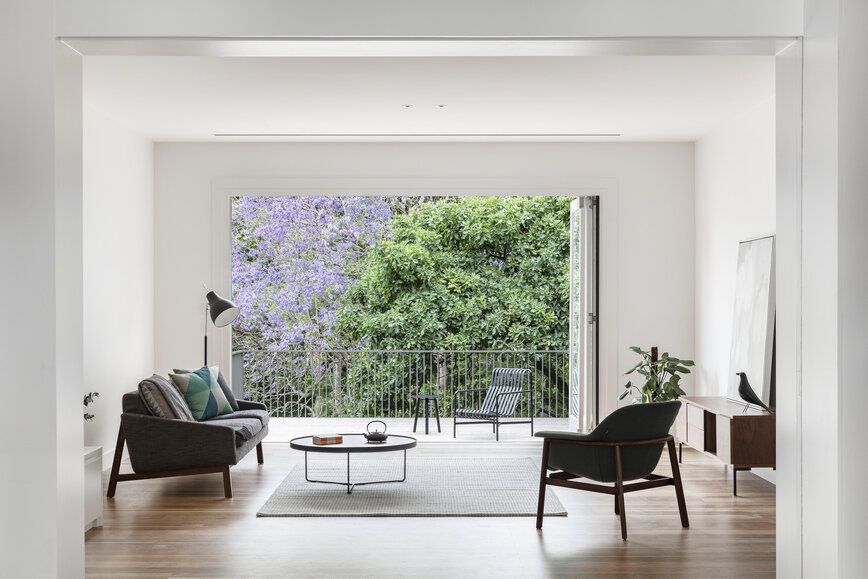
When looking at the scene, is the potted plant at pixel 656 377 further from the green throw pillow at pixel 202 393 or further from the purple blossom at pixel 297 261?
the purple blossom at pixel 297 261

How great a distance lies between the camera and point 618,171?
324 inches

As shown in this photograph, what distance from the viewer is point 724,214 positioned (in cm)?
736

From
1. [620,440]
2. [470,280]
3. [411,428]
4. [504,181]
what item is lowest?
[411,428]

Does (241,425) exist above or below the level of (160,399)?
below

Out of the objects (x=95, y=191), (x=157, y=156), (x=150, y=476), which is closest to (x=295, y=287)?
(x=157, y=156)

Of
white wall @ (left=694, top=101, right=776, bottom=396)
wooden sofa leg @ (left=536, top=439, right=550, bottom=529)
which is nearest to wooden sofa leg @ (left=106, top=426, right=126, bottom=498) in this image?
wooden sofa leg @ (left=536, top=439, right=550, bottom=529)

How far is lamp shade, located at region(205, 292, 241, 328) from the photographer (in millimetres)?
6918

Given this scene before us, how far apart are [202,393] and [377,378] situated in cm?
434

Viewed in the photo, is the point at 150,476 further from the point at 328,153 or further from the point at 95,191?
the point at 328,153

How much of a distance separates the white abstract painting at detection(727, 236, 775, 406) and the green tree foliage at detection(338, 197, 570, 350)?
4329mm

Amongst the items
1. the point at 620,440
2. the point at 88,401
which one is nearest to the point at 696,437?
the point at 620,440
